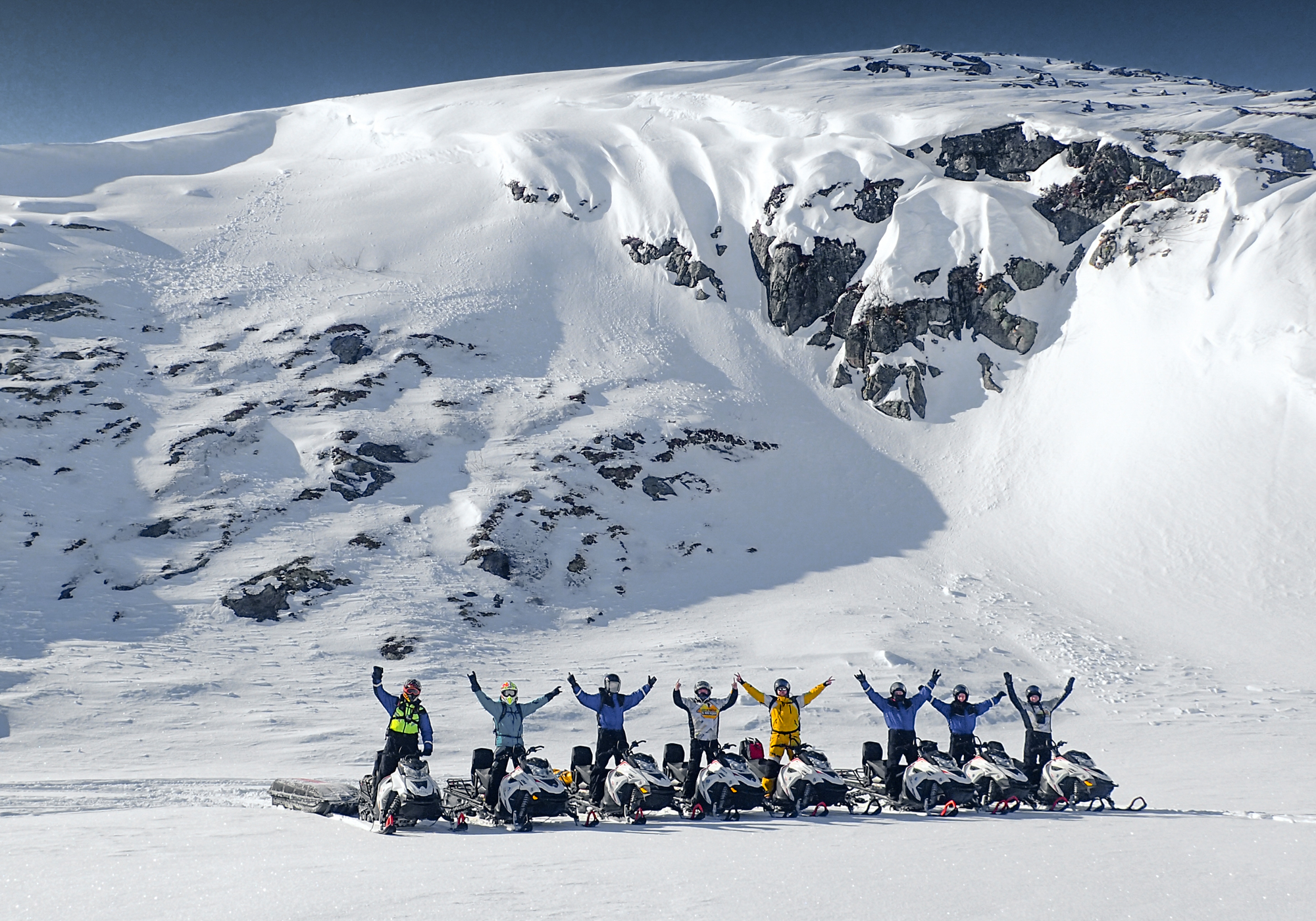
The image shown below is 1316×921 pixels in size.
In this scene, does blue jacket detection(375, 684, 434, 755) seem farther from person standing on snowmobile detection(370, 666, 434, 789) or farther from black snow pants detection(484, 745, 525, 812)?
black snow pants detection(484, 745, 525, 812)

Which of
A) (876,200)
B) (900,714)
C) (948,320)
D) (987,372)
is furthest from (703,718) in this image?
(876,200)

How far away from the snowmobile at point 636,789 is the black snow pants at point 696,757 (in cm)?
33

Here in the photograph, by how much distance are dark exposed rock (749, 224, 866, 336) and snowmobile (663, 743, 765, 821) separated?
35459mm

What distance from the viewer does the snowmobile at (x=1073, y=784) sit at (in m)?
12.5

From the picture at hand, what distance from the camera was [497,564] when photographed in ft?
94.9

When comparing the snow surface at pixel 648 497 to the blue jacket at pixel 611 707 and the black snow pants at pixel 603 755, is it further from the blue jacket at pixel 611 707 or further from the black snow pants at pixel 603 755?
the blue jacket at pixel 611 707

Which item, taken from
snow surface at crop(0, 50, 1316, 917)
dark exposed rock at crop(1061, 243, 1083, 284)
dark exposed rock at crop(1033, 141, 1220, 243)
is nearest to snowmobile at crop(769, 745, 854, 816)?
snow surface at crop(0, 50, 1316, 917)

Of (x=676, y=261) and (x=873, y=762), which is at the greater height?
(x=676, y=261)

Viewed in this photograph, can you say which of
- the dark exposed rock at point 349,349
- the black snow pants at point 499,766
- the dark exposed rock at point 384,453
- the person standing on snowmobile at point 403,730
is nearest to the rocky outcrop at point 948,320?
the dark exposed rock at point 384,453

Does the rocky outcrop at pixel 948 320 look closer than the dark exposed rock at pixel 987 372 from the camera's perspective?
No

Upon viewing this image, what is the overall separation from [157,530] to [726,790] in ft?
76.0

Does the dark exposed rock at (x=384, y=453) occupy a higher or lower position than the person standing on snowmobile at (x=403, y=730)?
higher

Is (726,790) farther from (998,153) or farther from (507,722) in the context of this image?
(998,153)

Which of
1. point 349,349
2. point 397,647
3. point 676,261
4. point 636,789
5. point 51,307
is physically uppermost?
point 676,261
